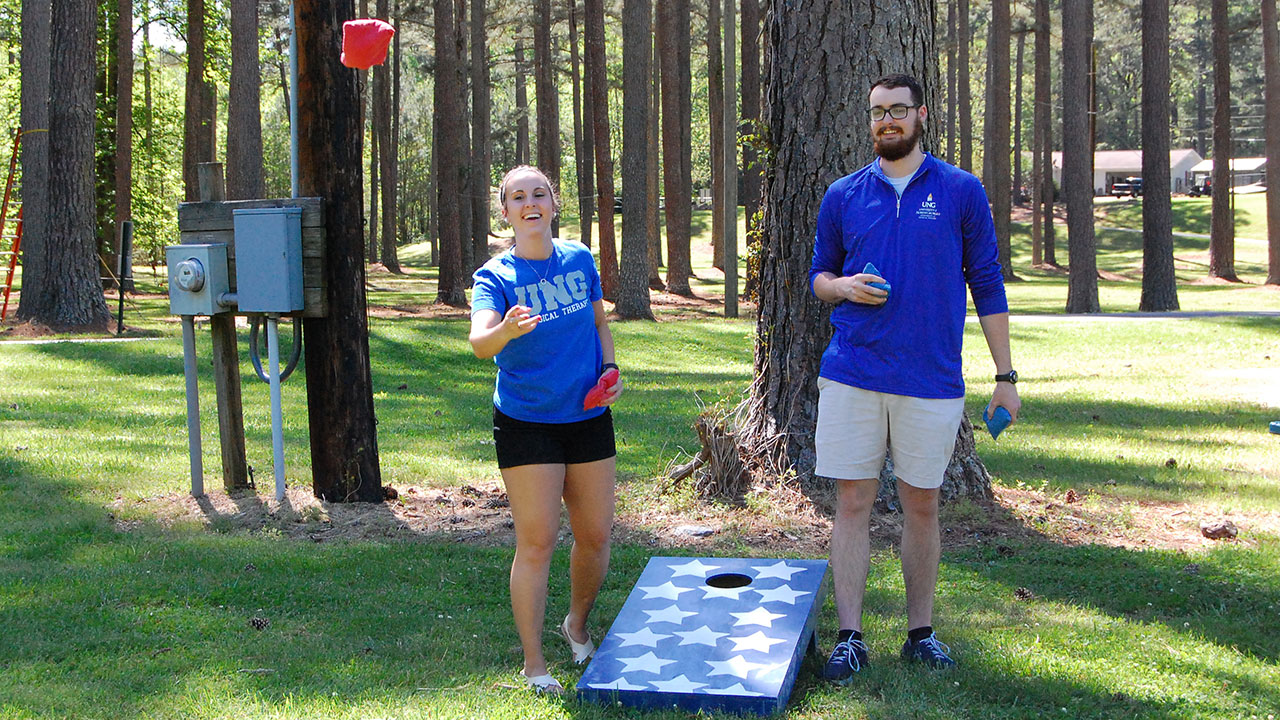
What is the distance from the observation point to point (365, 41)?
5805 mm

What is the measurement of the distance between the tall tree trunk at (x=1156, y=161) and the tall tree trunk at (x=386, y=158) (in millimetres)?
17970

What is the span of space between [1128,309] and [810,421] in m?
20.6

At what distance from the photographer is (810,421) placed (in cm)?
635

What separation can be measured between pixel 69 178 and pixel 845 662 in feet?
49.4

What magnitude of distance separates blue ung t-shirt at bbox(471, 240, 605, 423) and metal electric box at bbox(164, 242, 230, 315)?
3.05 meters

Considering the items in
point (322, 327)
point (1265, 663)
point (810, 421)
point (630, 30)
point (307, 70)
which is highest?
point (630, 30)

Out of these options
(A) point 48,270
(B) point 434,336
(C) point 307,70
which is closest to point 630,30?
(B) point 434,336

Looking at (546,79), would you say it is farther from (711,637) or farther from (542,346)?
(711,637)

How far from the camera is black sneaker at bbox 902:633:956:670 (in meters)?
3.96

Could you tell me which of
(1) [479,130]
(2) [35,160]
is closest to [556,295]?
(2) [35,160]

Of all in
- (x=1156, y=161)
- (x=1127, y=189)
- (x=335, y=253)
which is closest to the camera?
(x=335, y=253)

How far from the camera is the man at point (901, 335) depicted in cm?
385

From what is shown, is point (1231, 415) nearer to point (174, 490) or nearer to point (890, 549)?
point (890, 549)

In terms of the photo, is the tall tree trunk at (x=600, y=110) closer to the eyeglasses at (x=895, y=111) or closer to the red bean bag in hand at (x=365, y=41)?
the red bean bag in hand at (x=365, y=41)
